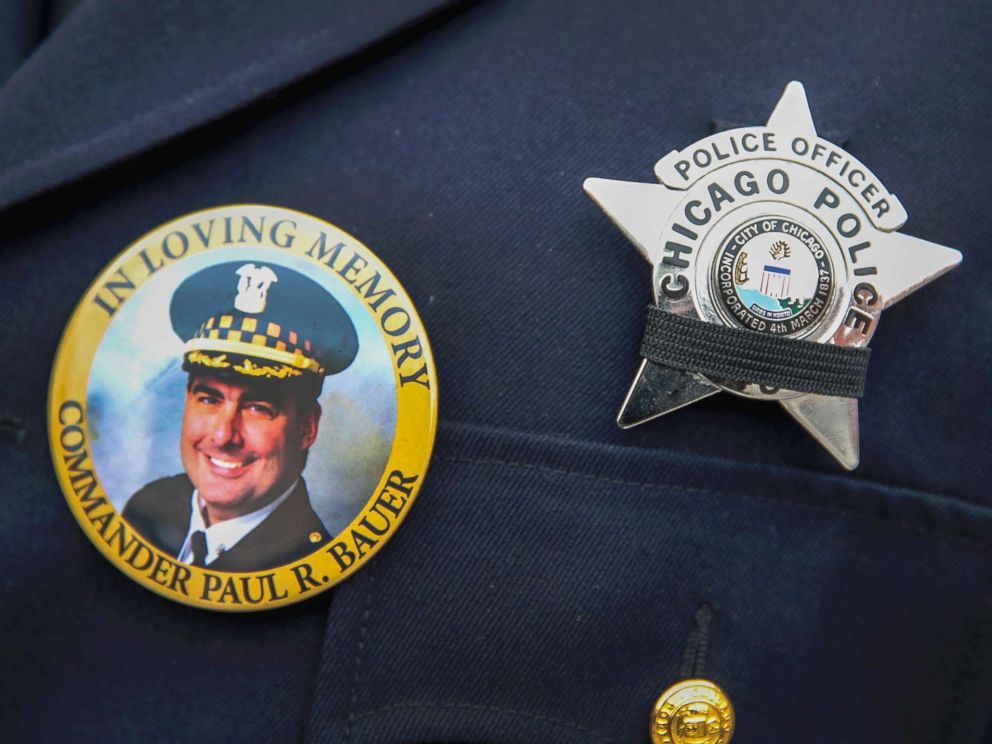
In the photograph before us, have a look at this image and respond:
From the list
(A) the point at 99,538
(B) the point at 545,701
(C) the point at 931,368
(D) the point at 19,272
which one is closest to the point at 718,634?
(B) the point at 545,701

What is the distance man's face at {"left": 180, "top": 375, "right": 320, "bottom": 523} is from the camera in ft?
1.74

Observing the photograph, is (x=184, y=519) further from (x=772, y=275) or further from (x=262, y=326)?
(x=772, y=275)

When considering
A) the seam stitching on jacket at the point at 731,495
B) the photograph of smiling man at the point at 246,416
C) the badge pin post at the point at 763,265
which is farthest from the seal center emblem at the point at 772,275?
the photograph of smiling man at the point at 246,416

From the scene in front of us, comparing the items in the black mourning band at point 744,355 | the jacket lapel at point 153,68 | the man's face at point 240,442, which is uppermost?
the jacket lapel at point 153,68

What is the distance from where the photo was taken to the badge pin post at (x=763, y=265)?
54 centimetres

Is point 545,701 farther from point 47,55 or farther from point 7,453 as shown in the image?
point 47,55

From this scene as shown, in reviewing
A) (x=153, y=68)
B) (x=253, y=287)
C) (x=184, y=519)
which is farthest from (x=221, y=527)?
(x=153, y=68)

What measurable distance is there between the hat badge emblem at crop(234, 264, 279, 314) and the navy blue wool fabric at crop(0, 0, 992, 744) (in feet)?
0.18

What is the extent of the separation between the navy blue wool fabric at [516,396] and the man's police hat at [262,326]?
5cm

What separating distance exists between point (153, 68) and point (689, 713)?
505 millimetres

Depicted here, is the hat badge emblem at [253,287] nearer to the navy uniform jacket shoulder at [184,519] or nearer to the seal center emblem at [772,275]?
the navy uniform jacket shoulder at [184,519]

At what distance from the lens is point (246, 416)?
0.53m

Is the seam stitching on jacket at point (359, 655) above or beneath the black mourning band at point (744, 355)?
beneath

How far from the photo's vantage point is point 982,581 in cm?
63
